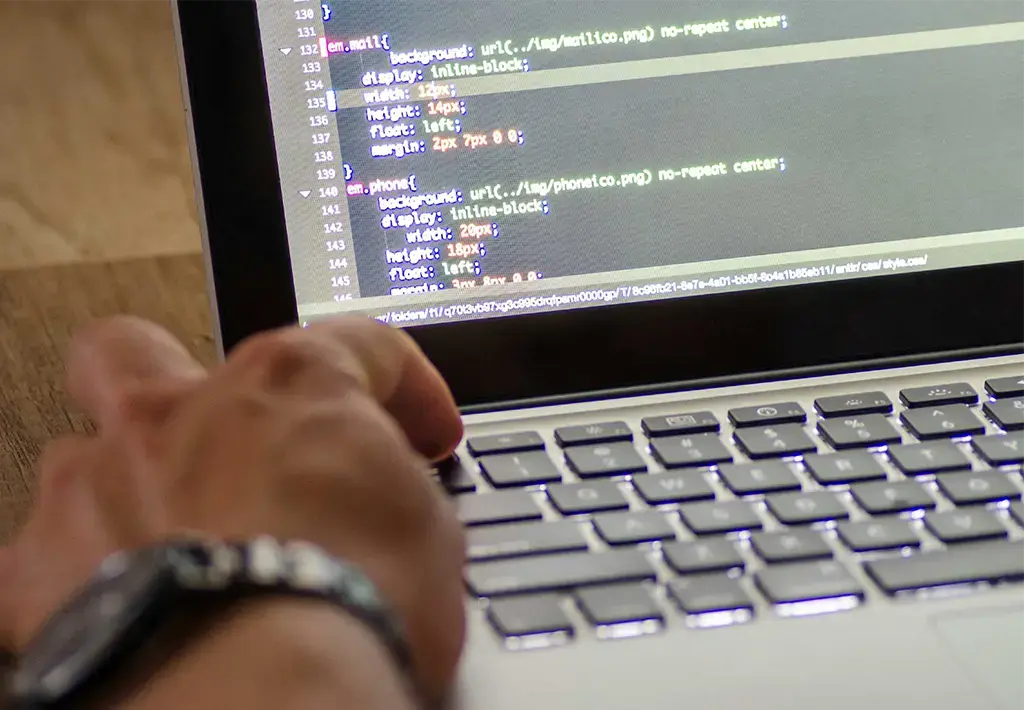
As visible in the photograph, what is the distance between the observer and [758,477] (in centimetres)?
41

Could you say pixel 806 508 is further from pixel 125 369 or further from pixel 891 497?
pixel 125 369

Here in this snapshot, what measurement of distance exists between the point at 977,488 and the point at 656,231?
19 centimetres

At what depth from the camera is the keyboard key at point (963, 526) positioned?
38 centimetres

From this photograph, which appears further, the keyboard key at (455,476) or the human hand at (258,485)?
the keyboard key at (455,476)

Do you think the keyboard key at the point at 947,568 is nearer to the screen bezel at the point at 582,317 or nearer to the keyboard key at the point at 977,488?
the keyboard key at the point at 977,488

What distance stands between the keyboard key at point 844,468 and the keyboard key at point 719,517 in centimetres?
4

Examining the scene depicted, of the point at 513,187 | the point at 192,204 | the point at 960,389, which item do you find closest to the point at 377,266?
the point at 513,187

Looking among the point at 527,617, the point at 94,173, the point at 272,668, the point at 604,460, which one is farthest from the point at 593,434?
the point at 94,173

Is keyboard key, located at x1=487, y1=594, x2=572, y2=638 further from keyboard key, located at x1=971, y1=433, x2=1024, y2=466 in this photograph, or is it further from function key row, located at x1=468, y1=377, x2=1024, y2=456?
keyboard key, located at x1=971, y1=433, x2=1024, y2=466

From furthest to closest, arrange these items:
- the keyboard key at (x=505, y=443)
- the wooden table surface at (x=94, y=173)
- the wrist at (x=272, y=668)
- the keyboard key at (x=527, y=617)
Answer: the wooden table surface at (x=94, y=173) → the keyboard key at (x=505, y=443) → the keyboard key at (x=527, y=617) → the wrist at (x=272, y=668)

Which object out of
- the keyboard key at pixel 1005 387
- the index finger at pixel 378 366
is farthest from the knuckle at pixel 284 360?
the keyboard key at pixel 1005 387

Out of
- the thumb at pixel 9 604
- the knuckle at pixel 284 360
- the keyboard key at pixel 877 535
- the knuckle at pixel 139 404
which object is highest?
the knuckle at pixel 284 360

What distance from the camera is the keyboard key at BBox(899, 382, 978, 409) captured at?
462 mm

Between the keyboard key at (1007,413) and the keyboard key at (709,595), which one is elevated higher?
the keyboard key at (1007,413)
